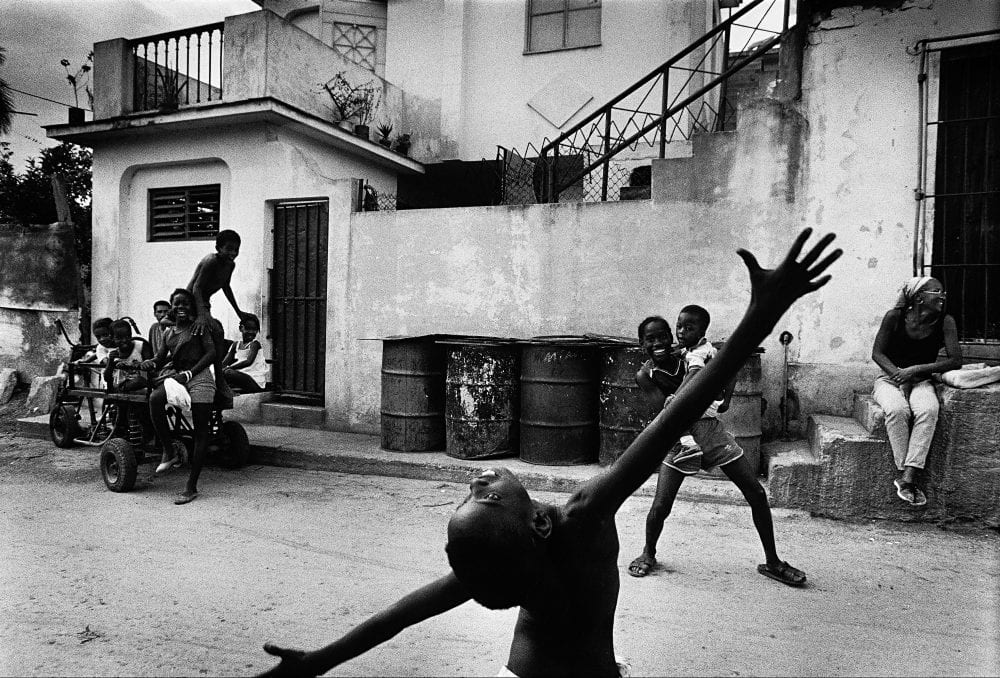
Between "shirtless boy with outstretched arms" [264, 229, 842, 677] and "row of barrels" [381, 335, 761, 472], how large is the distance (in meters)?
4.06

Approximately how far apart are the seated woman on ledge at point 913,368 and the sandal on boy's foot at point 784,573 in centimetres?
144

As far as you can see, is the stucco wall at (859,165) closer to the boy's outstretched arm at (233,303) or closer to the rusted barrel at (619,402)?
the rusted barrel at (619,402)

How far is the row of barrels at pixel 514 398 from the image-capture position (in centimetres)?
577

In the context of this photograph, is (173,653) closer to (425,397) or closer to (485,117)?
(425,397)

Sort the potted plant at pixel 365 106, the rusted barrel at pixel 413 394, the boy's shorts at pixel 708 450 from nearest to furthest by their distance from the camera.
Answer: the boy's shorts at pixel 708 450, the rusted barrel at pixel 413 394, the potted plant at pixel 365 106

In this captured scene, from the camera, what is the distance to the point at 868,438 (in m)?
4.73

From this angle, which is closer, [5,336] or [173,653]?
[173,653]

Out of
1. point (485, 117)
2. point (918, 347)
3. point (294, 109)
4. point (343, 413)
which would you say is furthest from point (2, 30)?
point (918, 347)

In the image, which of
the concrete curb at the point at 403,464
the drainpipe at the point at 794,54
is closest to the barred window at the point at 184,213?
the concrete curb at the point at 403,464

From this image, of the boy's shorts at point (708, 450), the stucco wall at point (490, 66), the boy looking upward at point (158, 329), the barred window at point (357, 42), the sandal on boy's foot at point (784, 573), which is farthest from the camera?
the barred window at point (357, 42)

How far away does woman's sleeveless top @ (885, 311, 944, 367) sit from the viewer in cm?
471

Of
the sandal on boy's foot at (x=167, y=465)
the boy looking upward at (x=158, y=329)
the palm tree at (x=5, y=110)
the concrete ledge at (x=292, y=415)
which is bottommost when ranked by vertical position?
the sandal on boy's foot at (x=167, y=465)

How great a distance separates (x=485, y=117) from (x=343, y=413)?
5.99m

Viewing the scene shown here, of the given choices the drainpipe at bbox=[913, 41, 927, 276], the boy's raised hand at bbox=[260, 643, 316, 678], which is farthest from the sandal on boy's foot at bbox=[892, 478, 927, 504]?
the boy's raised hand at bbox=[260, 643, 316, 678]
